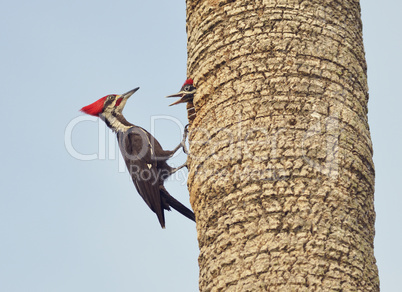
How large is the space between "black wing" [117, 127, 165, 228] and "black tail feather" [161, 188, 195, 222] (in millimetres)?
57

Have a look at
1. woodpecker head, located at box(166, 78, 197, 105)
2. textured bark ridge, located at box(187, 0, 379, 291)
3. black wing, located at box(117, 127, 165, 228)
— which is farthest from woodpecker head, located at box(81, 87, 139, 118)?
textured bark ridge, located at box(187, 0, 379, 291)

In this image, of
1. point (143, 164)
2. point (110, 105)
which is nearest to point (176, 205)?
point (143, 164)

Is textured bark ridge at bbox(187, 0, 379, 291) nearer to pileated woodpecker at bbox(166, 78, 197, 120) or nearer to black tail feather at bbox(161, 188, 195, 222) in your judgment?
pileated woodpecker at bbox(166, 78, 197, 120)

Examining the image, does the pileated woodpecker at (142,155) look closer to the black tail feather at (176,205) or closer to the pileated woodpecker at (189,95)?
the black tail feather at (176,205)

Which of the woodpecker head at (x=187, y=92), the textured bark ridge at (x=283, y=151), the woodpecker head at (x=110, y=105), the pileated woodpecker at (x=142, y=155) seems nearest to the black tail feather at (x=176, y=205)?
the pileated woodpecker at (x=142, y=155)

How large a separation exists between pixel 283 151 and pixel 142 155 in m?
3.08

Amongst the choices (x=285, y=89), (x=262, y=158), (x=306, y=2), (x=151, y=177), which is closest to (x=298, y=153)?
(x=262, y=158)

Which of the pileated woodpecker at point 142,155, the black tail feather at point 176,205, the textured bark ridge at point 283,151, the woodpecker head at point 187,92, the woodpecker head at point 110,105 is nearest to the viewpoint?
the textured bark ridge at point 283,151

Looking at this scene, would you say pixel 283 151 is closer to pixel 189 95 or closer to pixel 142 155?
pixel 189 95

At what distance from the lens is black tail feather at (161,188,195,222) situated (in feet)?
17.1

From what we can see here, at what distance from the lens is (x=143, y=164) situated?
18.5 feet

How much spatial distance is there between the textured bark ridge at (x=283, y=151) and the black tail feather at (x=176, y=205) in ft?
7.10

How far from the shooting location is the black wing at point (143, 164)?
17.6 ft

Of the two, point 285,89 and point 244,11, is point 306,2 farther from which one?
point 285,89
